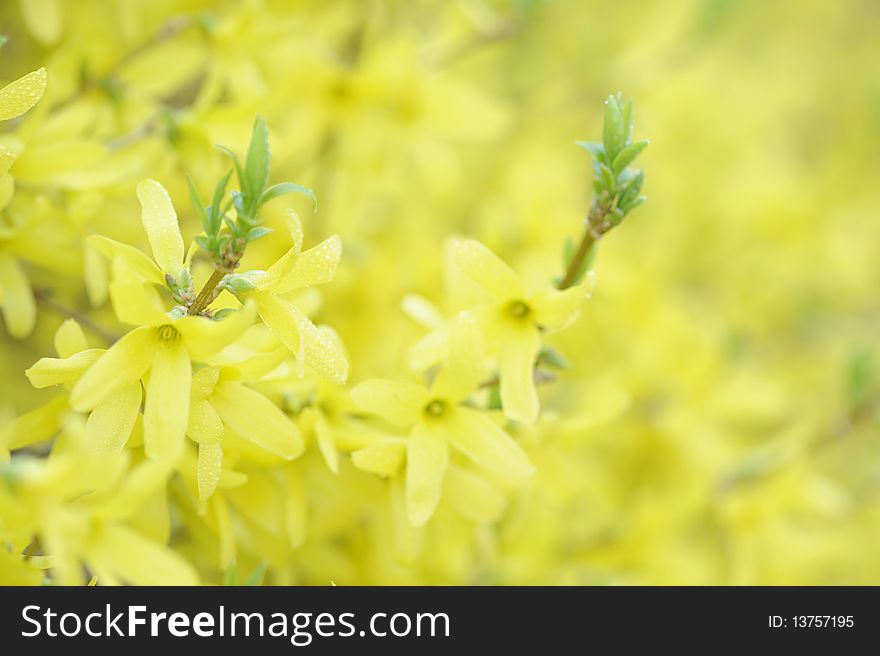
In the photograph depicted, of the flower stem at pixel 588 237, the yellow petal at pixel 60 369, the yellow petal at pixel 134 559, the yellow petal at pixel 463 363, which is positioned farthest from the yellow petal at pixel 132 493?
the flower stem at pixel 588 237

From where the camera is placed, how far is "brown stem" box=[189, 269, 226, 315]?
54 centimetres

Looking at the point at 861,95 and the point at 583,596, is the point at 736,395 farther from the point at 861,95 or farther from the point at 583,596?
the point at 861,95

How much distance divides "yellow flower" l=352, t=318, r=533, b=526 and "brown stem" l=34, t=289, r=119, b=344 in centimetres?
27

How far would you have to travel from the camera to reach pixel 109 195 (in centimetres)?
75

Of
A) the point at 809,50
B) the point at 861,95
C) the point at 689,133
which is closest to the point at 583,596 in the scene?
the point at 689,133

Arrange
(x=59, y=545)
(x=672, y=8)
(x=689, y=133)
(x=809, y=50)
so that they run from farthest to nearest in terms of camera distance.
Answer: (x=809, y=50), (x=689, y=133), (x=672, y=8), (x=59, y=545)

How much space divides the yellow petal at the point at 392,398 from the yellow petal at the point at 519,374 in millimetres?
62

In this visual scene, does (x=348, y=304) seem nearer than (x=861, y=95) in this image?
Yes

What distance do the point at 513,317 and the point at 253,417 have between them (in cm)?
22

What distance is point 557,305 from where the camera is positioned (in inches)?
24.8

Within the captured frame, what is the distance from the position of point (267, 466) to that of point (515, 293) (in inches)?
9.6

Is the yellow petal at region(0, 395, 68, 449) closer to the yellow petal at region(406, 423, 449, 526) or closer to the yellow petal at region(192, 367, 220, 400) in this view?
the yellow petal at region(192, 367, 220, 400)

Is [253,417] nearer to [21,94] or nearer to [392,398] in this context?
[392,398]

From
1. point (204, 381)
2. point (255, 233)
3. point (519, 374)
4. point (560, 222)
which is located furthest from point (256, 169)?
point (560, 222)
